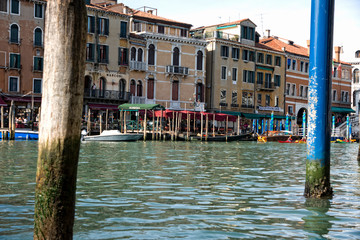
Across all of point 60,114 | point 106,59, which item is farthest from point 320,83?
point 106,59

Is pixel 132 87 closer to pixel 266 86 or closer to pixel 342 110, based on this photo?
pixel 266 86

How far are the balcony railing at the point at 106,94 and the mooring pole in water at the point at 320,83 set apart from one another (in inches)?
1227

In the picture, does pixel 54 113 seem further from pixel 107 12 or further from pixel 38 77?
pixel 107 12

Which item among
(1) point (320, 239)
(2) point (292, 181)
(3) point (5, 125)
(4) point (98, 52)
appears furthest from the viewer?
(4) point (98, 52)

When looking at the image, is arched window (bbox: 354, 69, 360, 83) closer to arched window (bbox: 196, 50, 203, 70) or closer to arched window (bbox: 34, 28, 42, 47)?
arched window (bbox: 196, 50, 203, 70)

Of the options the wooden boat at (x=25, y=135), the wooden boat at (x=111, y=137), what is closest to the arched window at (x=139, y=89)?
the wooden boat at (x=111, y=137)

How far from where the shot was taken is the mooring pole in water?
7367mm

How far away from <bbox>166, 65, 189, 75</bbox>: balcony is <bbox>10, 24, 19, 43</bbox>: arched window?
12.1 m

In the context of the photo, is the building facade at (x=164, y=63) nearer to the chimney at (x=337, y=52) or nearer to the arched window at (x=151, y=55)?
the arched window at (x=151, y=55)

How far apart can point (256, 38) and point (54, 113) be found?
4791 cm

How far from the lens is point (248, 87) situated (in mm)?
49125

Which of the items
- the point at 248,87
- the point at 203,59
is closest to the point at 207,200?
the point at 203,59

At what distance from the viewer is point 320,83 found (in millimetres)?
7438

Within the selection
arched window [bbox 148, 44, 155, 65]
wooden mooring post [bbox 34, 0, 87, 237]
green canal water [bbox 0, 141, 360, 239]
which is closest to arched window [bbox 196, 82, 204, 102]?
arched window [bbox 148, 44, 155, 65]
